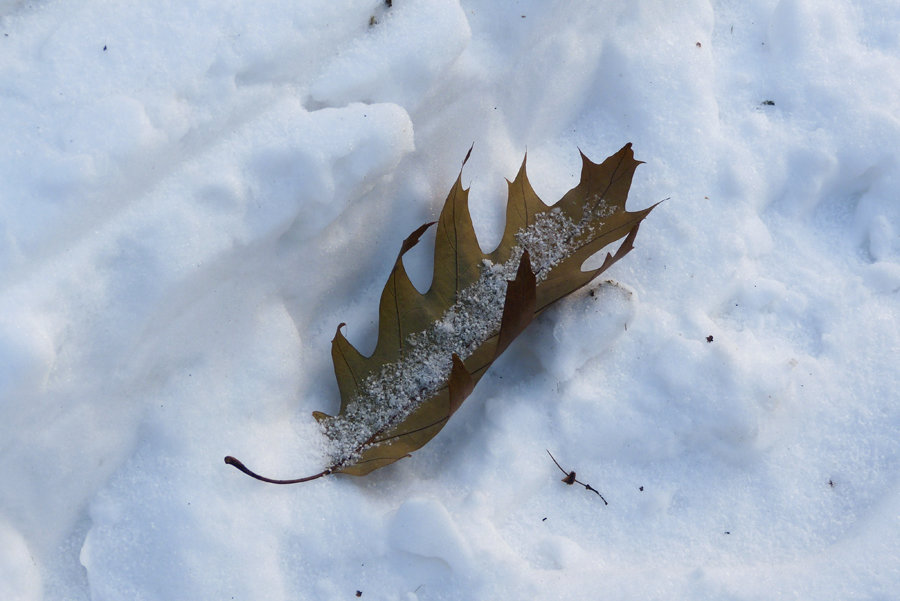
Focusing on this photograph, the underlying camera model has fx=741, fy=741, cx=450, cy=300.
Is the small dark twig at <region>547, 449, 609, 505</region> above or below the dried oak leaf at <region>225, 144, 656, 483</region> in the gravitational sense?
below

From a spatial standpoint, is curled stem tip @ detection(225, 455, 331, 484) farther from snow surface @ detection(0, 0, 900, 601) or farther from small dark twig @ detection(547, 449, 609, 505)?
small dark twig @ detection(547, 449, 609, 505)

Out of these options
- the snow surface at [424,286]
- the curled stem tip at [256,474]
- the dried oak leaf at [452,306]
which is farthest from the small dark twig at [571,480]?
the curled stem tip at [256,474]

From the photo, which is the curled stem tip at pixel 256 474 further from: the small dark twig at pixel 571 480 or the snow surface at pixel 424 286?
the small dark twig at pixel 571 480

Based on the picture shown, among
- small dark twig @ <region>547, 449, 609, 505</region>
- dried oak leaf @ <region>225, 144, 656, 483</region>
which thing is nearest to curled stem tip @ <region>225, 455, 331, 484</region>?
dried oak leaf @ <region>225, 144, 656, 483</region>

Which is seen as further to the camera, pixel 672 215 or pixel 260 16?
pixel 672 215

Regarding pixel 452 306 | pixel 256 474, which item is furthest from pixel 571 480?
pixel 256 474

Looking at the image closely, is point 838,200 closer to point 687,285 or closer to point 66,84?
point 687,285

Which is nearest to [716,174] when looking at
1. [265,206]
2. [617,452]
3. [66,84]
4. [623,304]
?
[623,304]
